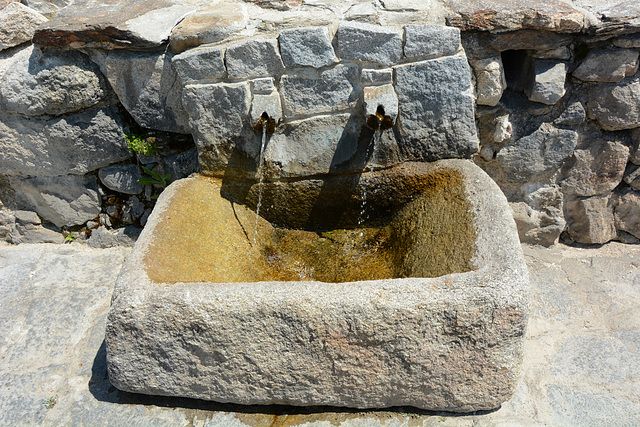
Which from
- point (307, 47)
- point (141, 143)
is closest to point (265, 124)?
point (307, 47)

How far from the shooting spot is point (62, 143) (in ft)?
9.21

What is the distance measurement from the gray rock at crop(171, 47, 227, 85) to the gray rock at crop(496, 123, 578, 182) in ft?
5.30

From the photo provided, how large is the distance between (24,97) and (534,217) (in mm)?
2992

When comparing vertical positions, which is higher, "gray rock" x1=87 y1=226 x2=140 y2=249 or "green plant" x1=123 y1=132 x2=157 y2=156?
"green plant" x1=123 y1=132 x2=157 y2=156

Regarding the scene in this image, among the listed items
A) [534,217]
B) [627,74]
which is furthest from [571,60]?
[534,217]

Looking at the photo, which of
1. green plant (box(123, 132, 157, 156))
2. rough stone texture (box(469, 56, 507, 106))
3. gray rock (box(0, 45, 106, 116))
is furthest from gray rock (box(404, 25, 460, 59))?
gray rock (box(0, 45, 106, 116))

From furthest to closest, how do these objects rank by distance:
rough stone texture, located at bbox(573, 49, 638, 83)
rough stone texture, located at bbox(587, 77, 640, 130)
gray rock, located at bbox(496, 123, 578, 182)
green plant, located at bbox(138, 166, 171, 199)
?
green plant, located at bbox(138, 166, 171, 199) → gray rock, located at bbox(496, 123, 578, 182) → rough stone texture, located at bbox(587, 77, 640, 130) → rough stone texture, located at bbox(573, 49, 638, 83)

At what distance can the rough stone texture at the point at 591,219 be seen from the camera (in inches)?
115

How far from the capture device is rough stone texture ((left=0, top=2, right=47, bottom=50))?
2600 millimetres

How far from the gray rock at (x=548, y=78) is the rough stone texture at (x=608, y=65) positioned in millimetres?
107

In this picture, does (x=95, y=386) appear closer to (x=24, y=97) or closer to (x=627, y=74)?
(x=24, y=97)

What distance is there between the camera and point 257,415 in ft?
6.53

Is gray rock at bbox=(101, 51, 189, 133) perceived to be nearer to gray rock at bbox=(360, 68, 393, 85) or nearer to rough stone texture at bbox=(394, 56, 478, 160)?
gray rock at bbox=(360, 68, 393, 85)

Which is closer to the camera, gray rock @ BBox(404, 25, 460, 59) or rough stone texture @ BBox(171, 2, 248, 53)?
gray rock @ BBox(404, 25, 460, 59)
